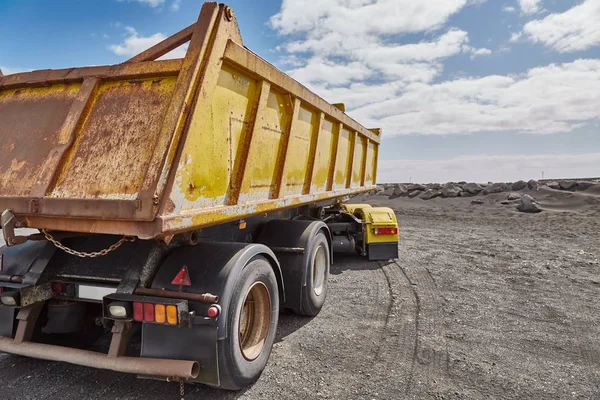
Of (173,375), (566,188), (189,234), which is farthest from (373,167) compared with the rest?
(566,188)

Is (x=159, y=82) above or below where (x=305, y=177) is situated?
above

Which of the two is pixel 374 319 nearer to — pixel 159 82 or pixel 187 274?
pixel 187 274

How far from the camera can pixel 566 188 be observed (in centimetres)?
1953

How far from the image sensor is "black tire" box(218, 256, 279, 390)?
8.80 feet

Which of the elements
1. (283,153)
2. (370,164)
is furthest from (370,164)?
(283,153)

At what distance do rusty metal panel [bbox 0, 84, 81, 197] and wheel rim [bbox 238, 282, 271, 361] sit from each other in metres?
1.81

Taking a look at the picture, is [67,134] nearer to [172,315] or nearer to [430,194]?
[172,315]

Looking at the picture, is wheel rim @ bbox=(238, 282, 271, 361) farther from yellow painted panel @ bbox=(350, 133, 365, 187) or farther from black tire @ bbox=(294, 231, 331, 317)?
yellow painted panel @ bbox=(350, 133, 365, 187)

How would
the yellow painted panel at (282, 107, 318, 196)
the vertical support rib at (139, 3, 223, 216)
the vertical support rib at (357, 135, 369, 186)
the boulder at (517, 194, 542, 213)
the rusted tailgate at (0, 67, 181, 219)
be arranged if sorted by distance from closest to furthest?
the vertical support rib at (139, 3, 223, 216) < the rusted tailgate at (0, 67, 181, 219) < the yellow painted panel at (282, 107, 318, 196) < the vertical support rib at (357, 135, 369, 186) < the boulder at (517, 194, 542, 213)

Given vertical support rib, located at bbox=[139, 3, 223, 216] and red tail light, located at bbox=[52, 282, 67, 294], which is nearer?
vertical support rib, located at bbox=[139, 3, 223, 216]

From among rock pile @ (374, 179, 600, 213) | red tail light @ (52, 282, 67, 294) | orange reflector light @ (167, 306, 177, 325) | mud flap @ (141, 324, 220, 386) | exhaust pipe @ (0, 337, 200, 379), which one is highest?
rock pile @ (374, 179, 600, 213)

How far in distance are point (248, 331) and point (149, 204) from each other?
156 cm

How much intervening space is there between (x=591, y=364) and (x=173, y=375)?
352 cm

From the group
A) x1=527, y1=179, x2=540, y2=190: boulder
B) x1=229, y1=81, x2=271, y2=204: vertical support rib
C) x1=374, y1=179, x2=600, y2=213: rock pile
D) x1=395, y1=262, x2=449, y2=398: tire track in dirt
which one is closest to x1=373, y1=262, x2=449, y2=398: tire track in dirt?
x1=395, y1=262, x2=449, y2=398: tire track in dirt
